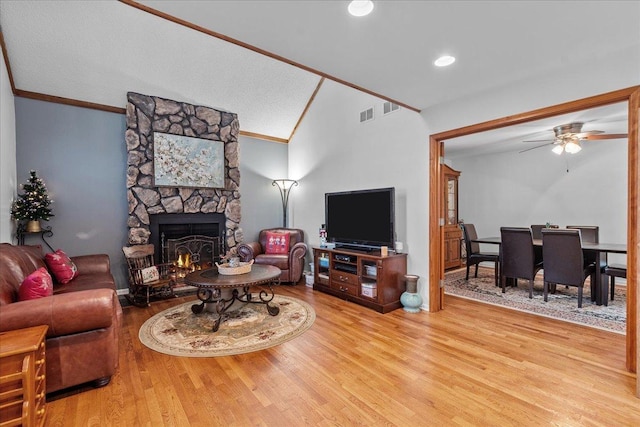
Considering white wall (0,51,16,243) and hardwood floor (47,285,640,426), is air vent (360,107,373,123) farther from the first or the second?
white wall (0,51,16,243)

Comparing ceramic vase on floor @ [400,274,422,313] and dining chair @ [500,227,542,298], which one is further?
dining chair @ [500,227,542,298]

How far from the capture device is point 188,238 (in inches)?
195

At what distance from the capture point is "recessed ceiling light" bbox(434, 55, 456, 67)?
2.45m

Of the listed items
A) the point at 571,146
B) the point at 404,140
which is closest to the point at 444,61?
the point at 404,140

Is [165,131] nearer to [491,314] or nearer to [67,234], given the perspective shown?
[67,234]

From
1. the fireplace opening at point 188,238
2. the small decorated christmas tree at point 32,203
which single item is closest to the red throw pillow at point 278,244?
the fireplace opening at point 188,238

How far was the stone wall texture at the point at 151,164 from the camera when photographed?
4406 mm

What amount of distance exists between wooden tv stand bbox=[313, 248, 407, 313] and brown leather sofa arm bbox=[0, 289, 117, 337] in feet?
8.73

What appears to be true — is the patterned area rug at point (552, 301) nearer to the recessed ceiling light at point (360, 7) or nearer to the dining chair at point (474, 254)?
the dining chair at point (474, 254)

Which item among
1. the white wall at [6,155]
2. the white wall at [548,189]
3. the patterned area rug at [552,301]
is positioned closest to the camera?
the white wall at [6,155]

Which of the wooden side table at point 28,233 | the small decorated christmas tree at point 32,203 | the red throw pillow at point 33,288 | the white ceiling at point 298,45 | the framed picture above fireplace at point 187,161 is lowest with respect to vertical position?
the red throw pillow at point 33,288

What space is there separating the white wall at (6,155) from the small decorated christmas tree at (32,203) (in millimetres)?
100

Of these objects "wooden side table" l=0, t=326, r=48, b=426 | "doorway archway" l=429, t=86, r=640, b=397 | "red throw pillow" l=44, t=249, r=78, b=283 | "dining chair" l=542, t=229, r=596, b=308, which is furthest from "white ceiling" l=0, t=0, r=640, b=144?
"red throw pillow" l=44, t=249, r=78, b=283

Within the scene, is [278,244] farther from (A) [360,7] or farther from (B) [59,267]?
(A) [360,7]
